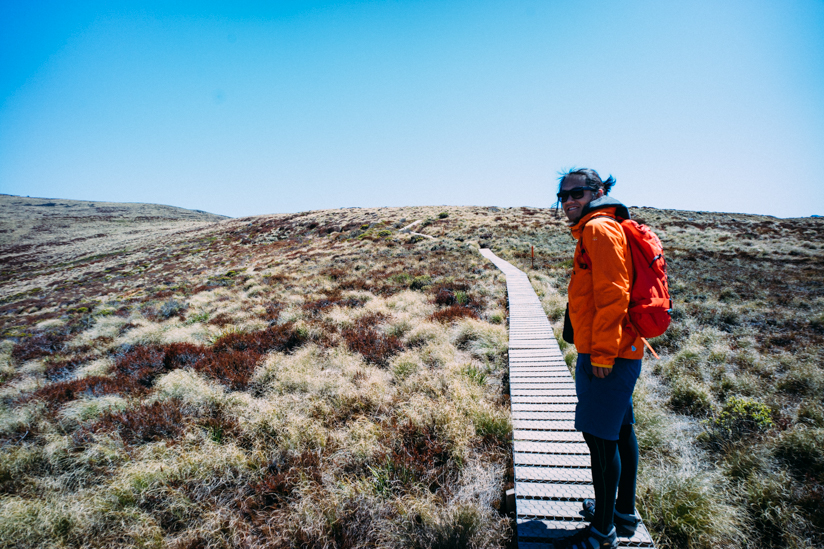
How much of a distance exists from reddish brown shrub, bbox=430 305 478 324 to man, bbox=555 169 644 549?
5862mm

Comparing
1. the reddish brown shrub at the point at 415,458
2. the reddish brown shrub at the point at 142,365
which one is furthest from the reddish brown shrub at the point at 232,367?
the reddish brown shrub at the point at 415,458

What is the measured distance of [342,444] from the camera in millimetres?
4055

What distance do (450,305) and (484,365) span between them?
3.84m

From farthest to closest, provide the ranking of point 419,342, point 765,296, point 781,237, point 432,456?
point 781,237, point 765,296, point 419,342, point 432,456

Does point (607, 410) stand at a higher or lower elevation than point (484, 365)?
higher

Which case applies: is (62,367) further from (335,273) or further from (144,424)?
(335,273)

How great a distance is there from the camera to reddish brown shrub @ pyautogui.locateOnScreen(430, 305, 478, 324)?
836cm

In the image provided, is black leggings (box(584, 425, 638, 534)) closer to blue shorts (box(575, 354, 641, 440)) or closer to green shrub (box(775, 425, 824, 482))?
blue shorts (box(575, 354, 641, 440))

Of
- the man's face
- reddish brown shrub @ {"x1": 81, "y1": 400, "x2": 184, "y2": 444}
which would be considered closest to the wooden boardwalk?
the man's face

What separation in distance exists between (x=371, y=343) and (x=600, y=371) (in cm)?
574

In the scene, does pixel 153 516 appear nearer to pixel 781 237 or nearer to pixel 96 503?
pixel 96 503

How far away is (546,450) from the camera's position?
365 cm

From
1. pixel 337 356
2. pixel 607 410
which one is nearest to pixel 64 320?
pixel 337 356

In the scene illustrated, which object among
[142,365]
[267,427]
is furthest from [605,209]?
[142,365]
